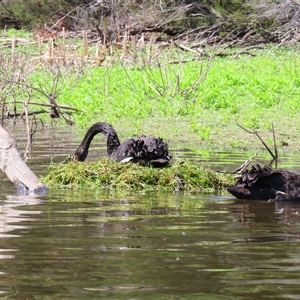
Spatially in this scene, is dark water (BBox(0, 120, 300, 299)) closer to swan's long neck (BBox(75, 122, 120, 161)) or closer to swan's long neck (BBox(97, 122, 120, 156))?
swan's long neck (BBox(75, 122, 120, 161))

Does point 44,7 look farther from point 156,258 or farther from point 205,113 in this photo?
point 156,258

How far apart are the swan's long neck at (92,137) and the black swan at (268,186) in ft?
8.76

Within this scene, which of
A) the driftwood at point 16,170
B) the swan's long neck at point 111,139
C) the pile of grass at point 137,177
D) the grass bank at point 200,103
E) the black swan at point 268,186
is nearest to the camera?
the black swan at point 268,186

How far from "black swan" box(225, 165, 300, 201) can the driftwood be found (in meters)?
1.88

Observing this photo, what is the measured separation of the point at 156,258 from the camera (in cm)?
569

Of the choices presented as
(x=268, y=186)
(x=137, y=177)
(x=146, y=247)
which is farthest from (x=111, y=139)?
(x=146, y=247)

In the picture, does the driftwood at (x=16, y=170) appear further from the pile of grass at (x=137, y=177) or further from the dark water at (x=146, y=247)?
the pile of grass at (x=137, y=177)

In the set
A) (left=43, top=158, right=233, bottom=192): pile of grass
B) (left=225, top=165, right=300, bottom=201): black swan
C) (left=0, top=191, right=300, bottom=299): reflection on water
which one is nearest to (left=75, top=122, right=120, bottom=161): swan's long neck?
(left=43, top=158, right=233, bottom=192): pile of grass

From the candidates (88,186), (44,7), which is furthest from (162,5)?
(88,186)

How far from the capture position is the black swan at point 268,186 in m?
8.66

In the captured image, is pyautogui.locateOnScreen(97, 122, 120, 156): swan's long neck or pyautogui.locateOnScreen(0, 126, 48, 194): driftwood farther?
pyautogui.locateOnScreen(97, 122, 120, 156): swan's long neck

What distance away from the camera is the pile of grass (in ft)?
31.8

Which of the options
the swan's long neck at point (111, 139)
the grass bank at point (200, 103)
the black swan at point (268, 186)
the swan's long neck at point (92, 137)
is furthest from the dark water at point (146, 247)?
the grass bank at point (200, 103)

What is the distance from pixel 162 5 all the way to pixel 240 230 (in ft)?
105
